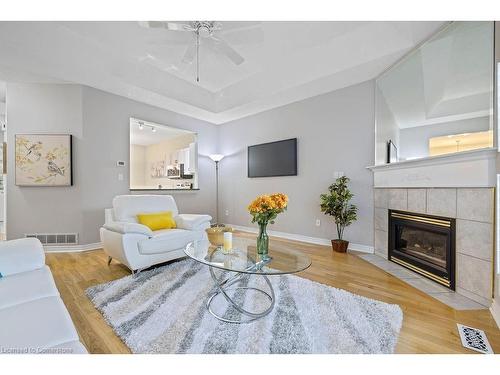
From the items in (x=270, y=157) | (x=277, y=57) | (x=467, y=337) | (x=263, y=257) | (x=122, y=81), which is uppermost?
(x=277, y=57)

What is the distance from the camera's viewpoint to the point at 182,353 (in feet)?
4.10

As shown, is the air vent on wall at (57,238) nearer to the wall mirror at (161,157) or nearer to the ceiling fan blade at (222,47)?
the wall mirror at (161,157)

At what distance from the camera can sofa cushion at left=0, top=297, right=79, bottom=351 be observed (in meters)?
0.79

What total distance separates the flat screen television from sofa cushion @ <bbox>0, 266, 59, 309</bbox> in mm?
3478

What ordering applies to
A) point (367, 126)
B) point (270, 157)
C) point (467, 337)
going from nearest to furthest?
point (467, 337) → point (367, 126) → point (270, 157)

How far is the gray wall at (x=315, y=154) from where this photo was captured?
330cm

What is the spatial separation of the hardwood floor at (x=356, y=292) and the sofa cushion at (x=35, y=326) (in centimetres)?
49

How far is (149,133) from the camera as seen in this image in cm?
437

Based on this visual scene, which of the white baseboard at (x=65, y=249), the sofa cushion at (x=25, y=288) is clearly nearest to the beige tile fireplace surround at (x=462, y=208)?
the sofa cushion at (x=25, y=288)

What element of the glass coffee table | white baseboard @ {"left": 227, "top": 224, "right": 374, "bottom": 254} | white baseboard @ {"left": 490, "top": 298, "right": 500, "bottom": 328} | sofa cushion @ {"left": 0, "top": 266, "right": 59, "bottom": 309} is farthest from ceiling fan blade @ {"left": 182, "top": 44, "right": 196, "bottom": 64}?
white baseboard @ {"left": 490, "top": 298, "right": 500, "bottom": 328}
